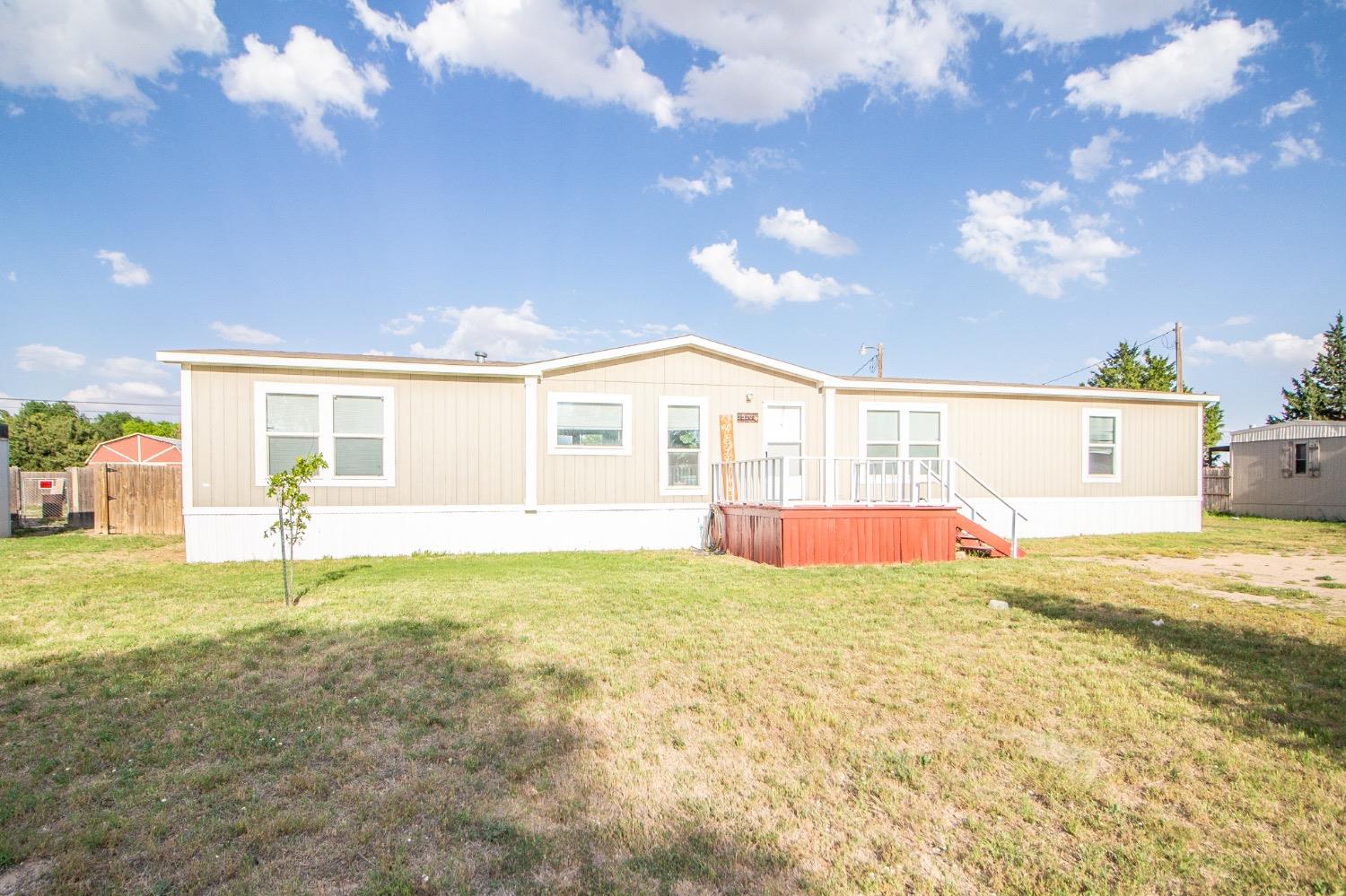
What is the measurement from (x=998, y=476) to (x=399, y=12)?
1381cm

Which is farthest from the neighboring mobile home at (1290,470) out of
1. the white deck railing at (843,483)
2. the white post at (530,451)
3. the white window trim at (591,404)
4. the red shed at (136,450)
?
the red shed at (136,450)

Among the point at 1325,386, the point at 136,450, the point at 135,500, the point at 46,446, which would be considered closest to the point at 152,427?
the point at 46,446

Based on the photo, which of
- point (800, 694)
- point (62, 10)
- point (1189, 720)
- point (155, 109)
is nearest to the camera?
point (1189, 720)

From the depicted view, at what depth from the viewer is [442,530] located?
10.3m

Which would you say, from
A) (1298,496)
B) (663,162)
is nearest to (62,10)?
(663,162)

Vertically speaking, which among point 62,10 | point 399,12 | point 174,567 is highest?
point 399,12

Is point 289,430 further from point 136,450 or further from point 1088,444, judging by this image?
point 136,450

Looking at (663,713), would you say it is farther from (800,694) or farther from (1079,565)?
(1079,565)

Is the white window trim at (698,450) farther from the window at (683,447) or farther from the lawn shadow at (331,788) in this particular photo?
the lawn shadow at (331,788)

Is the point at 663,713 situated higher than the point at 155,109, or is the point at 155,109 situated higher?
the point at 155,109

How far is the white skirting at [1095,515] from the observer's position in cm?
1254

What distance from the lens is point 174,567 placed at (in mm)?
8703

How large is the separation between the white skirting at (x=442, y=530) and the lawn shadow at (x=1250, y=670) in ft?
20.3

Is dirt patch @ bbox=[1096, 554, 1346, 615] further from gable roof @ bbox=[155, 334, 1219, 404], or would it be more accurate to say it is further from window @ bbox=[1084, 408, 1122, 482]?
gable roof @ bbox=[155, 334, 1219, 404]
